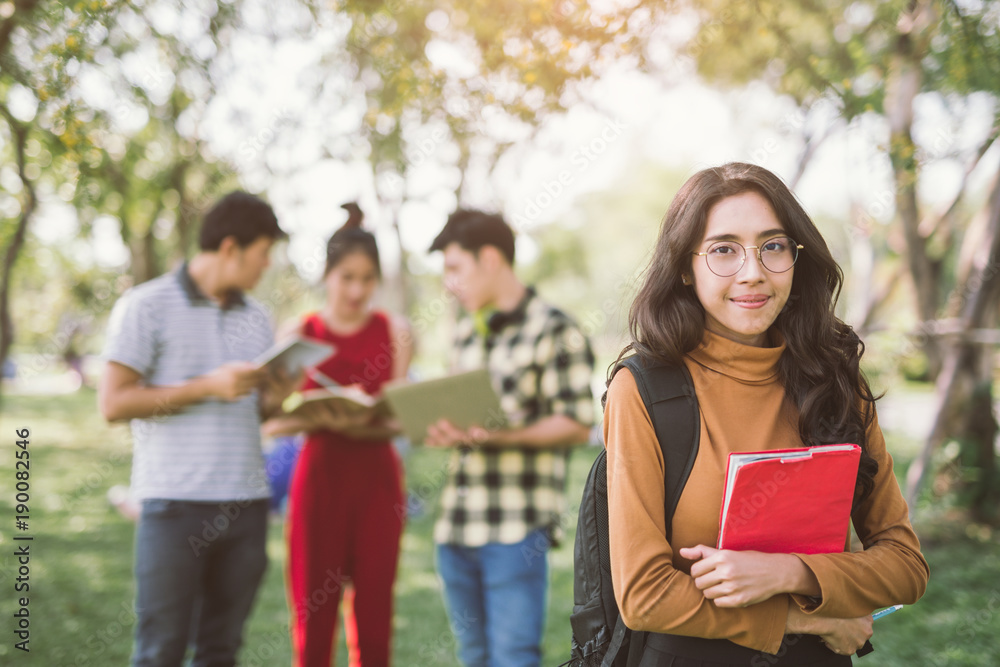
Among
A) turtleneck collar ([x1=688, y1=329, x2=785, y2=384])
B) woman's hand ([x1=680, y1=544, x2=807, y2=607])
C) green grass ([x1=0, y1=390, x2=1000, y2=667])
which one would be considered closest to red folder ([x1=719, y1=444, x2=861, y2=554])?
woman's hand ([x1=680, y1=544, x2=807, y2=607])

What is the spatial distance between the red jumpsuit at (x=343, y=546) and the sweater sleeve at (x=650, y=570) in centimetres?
173

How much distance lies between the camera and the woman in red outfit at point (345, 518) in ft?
9.24

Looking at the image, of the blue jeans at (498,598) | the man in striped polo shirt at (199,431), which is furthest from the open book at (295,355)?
the blue jeans at (498,598)

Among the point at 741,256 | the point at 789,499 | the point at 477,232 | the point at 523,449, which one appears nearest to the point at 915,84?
the point at 477,232

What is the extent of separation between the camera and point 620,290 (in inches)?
76.6

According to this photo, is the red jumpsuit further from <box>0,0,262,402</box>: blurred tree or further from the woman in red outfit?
<box>0,0,262,402</box>: blurred tree

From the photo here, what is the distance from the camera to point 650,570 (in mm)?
1289

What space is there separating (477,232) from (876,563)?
1798mm

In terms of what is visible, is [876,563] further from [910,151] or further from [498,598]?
[910,151]

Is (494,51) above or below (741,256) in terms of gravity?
above

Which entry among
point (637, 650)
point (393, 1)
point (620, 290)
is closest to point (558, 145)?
point (393, 1)

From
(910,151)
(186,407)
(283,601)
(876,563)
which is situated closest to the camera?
(876,563)

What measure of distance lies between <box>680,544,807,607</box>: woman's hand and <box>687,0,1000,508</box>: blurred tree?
9.59ft

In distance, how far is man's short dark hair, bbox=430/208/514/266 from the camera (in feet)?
8.96
